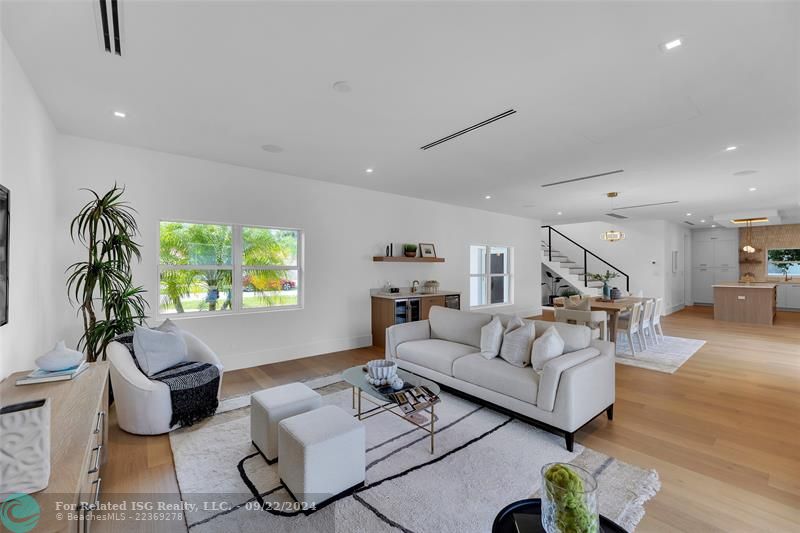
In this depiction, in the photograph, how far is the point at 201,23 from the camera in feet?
6.21

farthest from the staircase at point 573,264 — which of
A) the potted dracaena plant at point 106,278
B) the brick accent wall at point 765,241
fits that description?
the potted dracaena plant at point 106,278

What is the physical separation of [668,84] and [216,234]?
4837 mm

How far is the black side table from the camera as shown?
119 cm

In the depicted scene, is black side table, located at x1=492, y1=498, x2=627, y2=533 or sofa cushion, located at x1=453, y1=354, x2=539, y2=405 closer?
black side table, located at x1=492, y1=498, x2=627, y2=533

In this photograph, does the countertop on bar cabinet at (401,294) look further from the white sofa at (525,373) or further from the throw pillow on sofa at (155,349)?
the throw pillow on sofa at (155,349)

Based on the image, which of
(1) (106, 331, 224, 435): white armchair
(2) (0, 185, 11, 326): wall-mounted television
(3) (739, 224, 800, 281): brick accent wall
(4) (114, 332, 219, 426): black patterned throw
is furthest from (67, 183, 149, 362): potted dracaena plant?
(3) (739, 224, 800, 281): brick accent wall

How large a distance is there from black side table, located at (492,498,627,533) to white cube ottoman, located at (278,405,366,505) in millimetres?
1091

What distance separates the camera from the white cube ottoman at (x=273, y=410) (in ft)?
7.97

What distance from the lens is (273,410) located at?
244 centimetres

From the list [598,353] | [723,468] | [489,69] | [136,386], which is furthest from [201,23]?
[723,468]

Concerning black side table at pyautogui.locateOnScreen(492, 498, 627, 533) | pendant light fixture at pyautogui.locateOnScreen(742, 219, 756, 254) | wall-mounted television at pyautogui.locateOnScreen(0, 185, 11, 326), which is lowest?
black side table at pyautogui.locateOnScreen(492, 498, 627, 533)

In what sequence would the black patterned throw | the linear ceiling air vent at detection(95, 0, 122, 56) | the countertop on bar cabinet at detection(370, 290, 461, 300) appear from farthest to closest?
the countertop on bar cabinet at detection(370, 290, 461, 300), the black patterned throw, the linear ceiling air vent at detection(95, 0, 122, 56)

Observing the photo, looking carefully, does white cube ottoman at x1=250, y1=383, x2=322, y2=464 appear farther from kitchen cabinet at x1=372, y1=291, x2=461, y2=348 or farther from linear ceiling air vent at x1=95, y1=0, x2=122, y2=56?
kitchen cabinet at x1=372, y1=291, x2=461, y2=348

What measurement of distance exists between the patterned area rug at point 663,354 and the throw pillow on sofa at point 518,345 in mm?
2695
